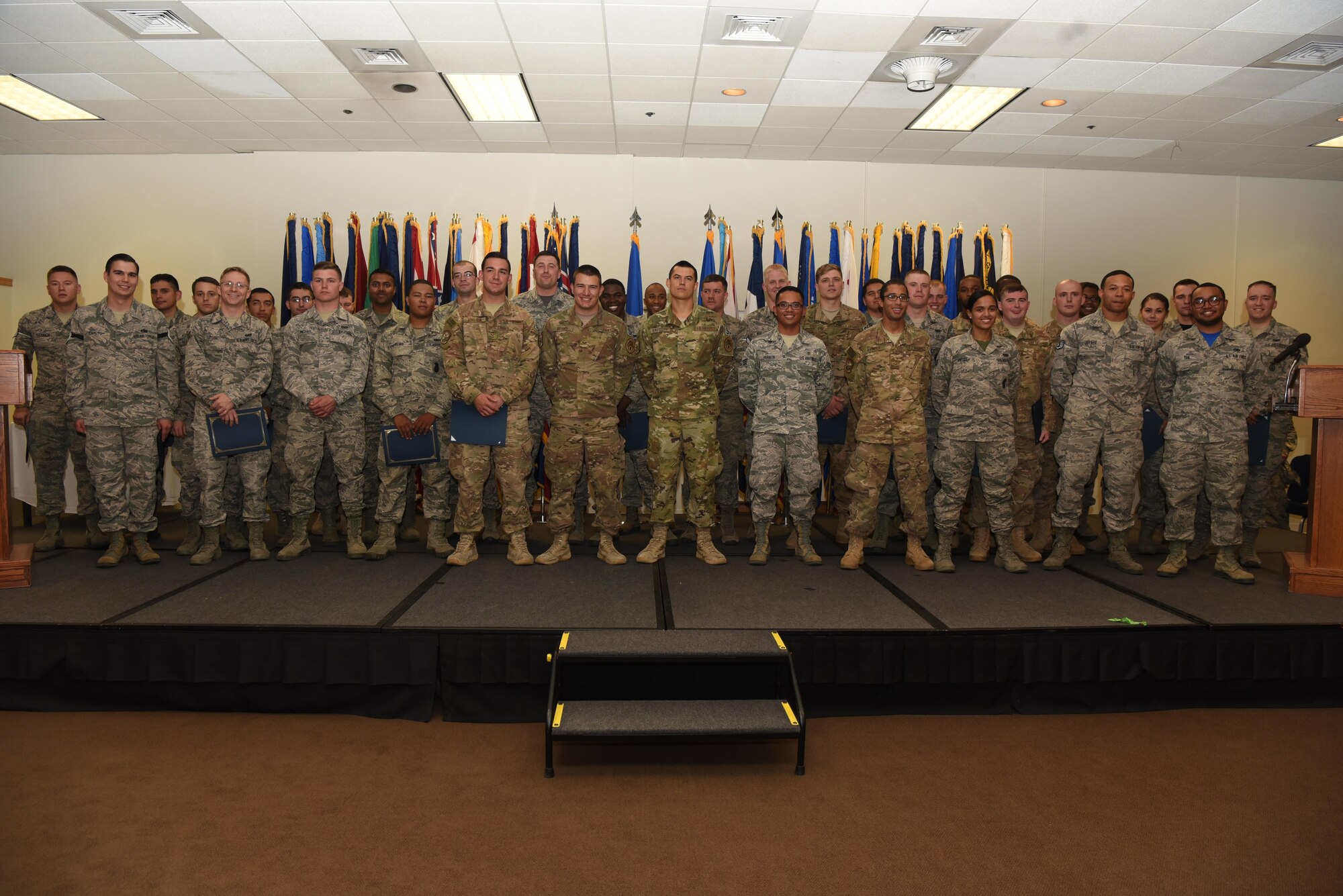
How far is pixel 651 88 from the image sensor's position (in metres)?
5.09

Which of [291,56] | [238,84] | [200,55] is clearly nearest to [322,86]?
[291,56]

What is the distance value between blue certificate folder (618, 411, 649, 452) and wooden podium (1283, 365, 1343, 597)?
3.39m

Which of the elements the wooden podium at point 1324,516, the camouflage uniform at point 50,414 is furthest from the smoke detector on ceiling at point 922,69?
the camouflage uniform at point 50,414

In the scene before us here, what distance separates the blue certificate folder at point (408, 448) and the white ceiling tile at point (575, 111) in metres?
2.70

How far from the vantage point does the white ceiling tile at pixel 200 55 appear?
4504mm

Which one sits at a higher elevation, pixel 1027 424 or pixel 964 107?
pixel 964 107

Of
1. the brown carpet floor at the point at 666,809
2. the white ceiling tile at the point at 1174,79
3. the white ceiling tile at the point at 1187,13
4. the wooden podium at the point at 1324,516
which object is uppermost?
the white ceiling tile at the point at 1174,79

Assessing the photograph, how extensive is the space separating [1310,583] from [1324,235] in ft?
17.9

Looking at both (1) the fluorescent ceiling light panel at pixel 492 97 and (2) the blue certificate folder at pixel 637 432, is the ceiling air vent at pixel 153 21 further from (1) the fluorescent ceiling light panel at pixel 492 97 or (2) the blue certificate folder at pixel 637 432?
(2) the blue certificate folder at pixel 637 432

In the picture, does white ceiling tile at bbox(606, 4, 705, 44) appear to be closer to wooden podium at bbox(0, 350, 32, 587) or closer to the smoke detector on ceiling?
the smoke detector on ceiling

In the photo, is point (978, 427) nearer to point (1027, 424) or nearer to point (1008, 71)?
point (1027, 424)

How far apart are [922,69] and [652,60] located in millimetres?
1694

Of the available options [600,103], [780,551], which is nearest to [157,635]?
[780,551]

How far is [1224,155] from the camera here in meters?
6.51
